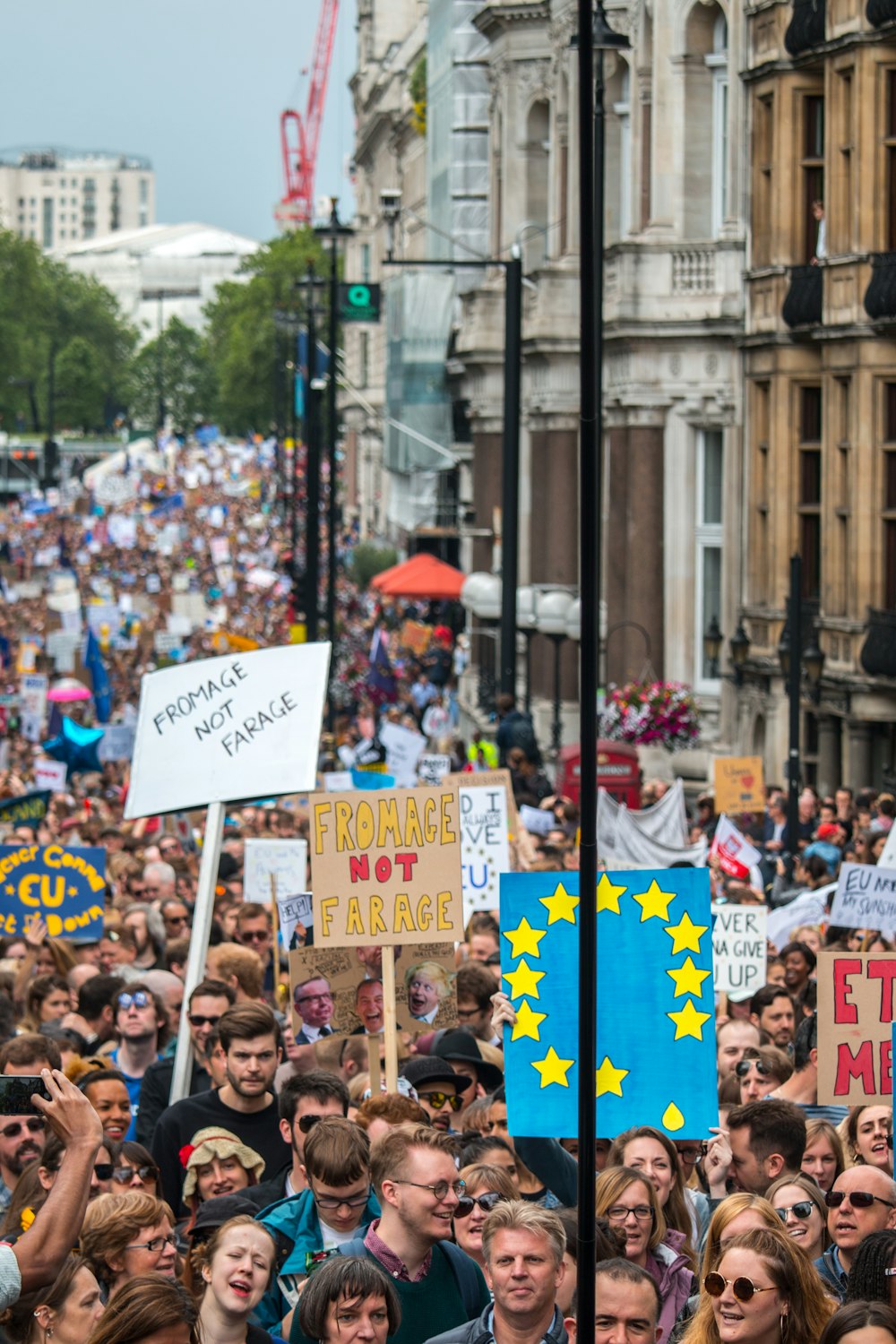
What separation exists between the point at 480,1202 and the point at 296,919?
361cm

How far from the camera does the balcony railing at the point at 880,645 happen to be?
25922 mm

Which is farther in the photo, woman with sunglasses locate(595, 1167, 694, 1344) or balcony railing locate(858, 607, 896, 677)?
balcony railing locate(858, 607, 896, 677)

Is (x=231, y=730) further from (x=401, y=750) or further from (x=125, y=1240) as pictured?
(x=401, y=750)

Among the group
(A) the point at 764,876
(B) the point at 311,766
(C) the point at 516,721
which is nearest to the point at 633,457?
(C) the point at 516,721

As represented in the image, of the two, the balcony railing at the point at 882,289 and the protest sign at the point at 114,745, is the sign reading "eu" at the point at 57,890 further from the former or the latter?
the protest sign at the point at 114,745

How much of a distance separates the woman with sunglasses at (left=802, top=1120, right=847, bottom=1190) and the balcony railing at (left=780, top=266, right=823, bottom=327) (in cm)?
2086

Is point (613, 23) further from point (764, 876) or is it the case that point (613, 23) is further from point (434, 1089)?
point (434, 1089)

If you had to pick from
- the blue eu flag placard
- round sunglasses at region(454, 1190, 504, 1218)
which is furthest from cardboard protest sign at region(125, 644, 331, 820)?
round sunglasses at region(454, 1190, 504, 1218)

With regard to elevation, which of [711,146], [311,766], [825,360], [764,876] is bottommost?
[764,876]

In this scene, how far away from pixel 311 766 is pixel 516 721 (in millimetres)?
12846

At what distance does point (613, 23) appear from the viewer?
114ft

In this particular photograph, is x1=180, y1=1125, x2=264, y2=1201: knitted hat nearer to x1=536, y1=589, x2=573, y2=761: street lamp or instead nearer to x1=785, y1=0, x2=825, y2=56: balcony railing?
x1=536, y1=589, x2=573, y2=761: street lamp

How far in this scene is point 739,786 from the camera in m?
22.5

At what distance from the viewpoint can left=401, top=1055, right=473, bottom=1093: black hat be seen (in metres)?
10.1
